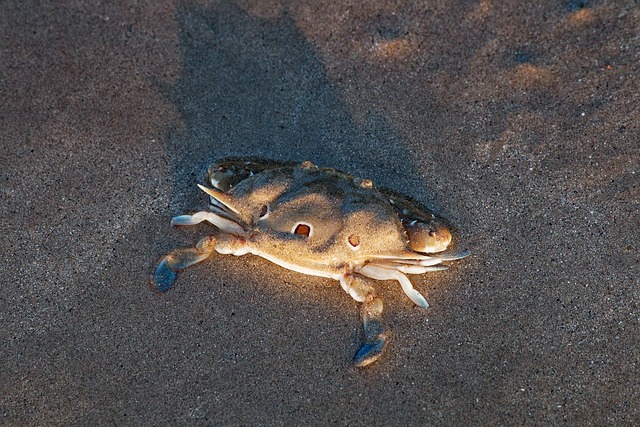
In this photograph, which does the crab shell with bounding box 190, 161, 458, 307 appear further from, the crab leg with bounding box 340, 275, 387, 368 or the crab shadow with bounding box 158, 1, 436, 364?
the crab shadow with bounding box 158, 1, 436, 364

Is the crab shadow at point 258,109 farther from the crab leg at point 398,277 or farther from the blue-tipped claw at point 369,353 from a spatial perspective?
the blue-tipped claw at point 369,353

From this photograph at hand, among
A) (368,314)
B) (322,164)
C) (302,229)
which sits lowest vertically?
(368,314)

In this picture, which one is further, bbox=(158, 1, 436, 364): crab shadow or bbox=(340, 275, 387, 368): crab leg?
bbox=(158, 1, 436, 364): crab shadow

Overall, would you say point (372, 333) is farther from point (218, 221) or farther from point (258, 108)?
point (258, 108)

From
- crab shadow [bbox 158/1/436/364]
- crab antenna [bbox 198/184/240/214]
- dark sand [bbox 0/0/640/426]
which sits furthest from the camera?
crab shadow [bbox 158/1/436/364]

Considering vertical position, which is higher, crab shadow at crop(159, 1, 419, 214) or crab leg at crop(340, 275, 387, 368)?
crab shadow at crop(159, 1, 419, 214)

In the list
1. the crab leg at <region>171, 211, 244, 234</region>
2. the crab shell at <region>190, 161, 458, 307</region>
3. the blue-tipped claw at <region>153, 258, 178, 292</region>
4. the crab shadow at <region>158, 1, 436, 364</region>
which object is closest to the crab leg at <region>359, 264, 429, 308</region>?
the crab shell at <region>190, 161, 458, 307</region>

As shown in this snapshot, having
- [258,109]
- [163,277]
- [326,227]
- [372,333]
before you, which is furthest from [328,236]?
[258,109]
